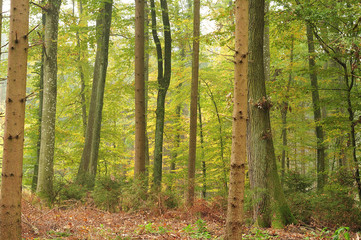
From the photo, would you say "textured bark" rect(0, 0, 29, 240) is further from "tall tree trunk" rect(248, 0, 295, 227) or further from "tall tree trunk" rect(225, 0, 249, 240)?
"tall tree trunk" rect(248, 0, 295, 227)

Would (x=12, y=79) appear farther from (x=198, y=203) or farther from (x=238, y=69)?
(x=198, y=203)

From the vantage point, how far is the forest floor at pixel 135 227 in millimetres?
5641

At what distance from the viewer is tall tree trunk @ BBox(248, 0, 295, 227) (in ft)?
22.4

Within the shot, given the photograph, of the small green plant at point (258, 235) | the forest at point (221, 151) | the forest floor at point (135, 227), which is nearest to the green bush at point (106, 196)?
the forest at point (221, 151)

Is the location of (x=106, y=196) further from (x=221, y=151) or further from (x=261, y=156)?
(x=221, y=151)

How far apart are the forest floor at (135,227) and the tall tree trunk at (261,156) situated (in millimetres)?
453

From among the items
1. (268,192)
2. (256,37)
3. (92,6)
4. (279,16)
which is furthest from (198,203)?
(92,6)

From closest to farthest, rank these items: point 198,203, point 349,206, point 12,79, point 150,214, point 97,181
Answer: point 12,79 < point 349,206 < point 150,214 < point 198,203 < point 97,181

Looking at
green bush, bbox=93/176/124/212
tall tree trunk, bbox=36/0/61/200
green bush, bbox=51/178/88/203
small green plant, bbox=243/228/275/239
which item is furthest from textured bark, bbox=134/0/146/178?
small green plant, bbox=243/228/275/239

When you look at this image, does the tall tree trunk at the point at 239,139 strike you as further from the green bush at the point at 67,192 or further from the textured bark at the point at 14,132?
the green bush at the point at 67,192

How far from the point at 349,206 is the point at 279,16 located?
5.32 metres

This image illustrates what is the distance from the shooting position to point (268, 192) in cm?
685

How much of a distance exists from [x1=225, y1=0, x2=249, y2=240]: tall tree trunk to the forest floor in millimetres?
1529

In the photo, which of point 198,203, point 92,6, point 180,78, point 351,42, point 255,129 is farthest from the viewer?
point 180,78
